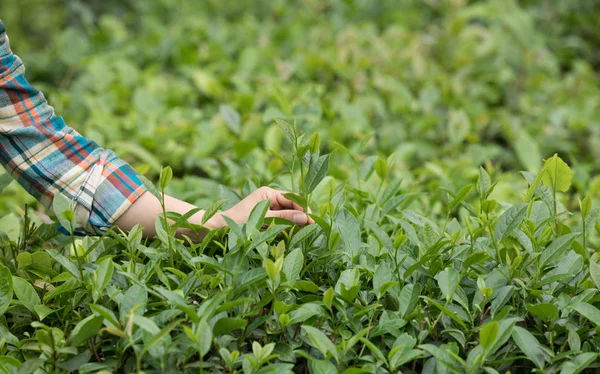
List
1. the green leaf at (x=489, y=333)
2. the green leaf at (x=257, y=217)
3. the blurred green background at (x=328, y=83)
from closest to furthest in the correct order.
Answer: the green leaf at (x=489, y=333)
the green leaf at (x=257, y=217)
the blurred green background at (x=328, y=83)

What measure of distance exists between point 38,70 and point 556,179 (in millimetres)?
2909

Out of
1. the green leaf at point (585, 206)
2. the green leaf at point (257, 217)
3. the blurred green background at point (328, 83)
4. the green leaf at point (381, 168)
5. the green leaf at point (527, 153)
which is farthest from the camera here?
the green leaf at point (527, 153)

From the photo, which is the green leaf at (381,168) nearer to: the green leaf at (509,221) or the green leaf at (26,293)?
the green leaf at (509,221)

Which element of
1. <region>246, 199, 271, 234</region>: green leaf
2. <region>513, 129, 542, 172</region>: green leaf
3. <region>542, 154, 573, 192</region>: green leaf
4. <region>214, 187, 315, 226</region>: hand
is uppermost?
<region>542, 154, 573, 192</region>: green leaf

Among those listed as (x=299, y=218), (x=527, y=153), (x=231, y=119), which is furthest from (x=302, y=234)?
(x=527, y=153)

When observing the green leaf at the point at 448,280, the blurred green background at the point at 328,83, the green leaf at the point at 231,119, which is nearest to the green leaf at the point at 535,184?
the green leaf at the point at 448,280

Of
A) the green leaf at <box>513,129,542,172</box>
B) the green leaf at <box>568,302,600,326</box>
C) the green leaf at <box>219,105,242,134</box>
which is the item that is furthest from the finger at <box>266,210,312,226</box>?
the green leaf at <box>513,129,542,172</box>

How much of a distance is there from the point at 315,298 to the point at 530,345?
0.43 meters

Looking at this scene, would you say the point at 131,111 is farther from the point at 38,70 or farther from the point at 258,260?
the point at 258,260

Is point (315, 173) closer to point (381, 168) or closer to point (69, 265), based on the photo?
point (381, 168)

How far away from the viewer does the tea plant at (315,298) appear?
1.32 metres

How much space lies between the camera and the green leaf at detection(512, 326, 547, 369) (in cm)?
135

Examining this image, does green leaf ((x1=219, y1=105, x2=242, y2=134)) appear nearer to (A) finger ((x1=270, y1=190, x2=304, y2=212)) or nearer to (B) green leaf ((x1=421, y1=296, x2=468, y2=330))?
(A) finger ((x1=270, y1=190, x2=304, y2=212))

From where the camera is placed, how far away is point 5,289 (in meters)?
1.45
